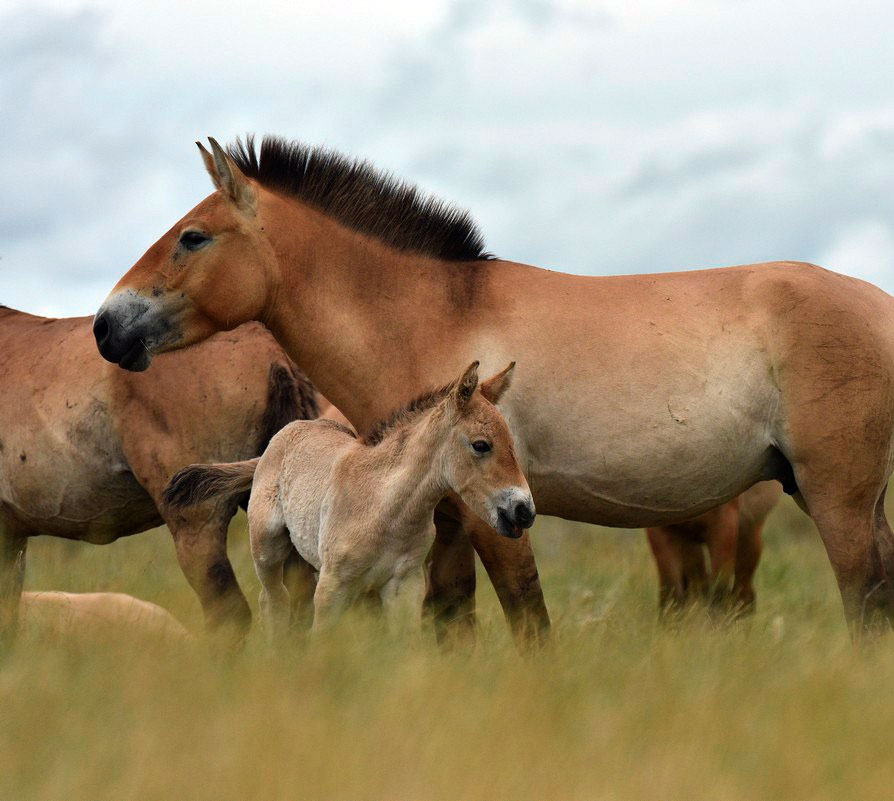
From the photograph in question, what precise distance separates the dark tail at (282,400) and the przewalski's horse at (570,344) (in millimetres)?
945

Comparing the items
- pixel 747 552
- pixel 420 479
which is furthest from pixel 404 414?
pixel 747 552

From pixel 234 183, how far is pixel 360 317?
0.89m

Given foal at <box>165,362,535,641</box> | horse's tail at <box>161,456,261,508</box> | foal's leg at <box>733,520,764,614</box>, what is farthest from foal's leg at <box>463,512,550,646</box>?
foal's leg at <box>733,520,764,614</box>

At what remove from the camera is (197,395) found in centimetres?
738

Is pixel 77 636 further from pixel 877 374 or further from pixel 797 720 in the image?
pixel 877 374

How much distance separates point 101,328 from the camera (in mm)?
6309

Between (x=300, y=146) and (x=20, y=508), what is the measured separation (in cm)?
299

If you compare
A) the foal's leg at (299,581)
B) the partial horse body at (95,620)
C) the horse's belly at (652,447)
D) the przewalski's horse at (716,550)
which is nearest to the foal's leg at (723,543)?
the przewalski's horse at (716,550)

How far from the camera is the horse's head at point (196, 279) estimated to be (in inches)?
246

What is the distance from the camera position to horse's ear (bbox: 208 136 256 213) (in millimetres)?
6246

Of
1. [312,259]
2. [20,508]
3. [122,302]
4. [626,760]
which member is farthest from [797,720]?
[20,508]

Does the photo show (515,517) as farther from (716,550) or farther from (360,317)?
(716,550)

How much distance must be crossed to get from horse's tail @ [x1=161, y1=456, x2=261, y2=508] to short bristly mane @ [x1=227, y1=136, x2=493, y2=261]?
1.37 metres

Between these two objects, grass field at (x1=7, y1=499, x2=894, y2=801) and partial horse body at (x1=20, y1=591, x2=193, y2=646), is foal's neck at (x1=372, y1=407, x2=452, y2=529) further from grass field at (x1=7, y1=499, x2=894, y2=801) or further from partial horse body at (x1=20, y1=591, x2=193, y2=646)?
partial horse body at (x1=20, y1=591, x2=193, y2=646)
